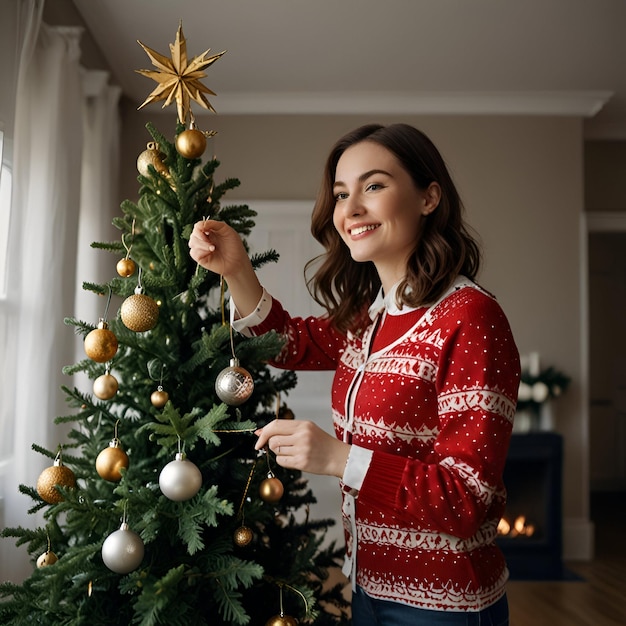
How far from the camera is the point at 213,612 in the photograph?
119cm

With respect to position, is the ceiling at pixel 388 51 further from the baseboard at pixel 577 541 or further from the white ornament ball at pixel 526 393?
the baseboard at pixel 577 541

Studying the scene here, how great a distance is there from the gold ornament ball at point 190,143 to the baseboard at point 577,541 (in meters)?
4.17

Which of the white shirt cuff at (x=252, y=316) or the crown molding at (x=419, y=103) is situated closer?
the white shirt cuff at (x=252, y=316)

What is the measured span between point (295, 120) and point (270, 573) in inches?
150

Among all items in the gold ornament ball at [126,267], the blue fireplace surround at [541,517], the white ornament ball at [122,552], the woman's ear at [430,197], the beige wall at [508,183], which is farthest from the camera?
the beige wall at [508,183]

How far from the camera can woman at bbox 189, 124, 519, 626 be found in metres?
1.07

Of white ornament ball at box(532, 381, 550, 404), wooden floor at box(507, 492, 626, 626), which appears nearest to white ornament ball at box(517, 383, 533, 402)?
white ornament ball at box(532, 381, 550, 404)

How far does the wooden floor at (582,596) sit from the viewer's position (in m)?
3.34

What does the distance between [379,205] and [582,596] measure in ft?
10.8

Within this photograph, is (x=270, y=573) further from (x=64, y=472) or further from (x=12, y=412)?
(x=12, y=412)

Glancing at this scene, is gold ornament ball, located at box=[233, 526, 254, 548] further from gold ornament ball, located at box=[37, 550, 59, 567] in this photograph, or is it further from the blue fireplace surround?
the blue fireplace surround

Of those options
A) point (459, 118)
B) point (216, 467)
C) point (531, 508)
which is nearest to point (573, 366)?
point (531, 508)

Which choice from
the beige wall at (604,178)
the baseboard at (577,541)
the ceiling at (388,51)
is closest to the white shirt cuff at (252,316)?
the ceiling at (388,51)

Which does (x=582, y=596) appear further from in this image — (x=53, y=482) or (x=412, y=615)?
(x=53, y=482)
